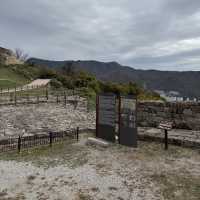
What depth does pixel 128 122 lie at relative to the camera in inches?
311

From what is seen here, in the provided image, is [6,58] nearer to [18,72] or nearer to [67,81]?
[18,72]

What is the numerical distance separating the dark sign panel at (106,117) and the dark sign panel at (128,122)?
38 centimetres

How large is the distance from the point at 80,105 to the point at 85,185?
1676cm

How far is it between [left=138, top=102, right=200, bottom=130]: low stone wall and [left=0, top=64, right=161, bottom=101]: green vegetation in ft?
74.2

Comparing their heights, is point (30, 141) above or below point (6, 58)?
below

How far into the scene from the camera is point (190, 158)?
21.8ft

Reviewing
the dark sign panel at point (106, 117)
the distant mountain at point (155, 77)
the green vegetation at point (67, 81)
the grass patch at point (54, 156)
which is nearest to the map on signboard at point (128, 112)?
the dark sign panel at point (106, 117)

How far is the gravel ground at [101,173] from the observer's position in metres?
4.65

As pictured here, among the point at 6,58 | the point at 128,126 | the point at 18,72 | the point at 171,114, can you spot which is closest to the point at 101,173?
the point at 128,126

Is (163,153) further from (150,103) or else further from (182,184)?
(150,103)

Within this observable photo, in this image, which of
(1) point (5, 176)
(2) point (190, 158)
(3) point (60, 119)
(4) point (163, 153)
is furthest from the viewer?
(3) point (60, 119)

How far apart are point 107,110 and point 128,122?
1.01 meters

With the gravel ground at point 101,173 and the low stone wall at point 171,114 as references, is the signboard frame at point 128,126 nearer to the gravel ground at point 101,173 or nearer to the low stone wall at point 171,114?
the gravel ground at point 101,173

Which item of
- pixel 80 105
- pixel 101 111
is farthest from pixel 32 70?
pixel 101 111
